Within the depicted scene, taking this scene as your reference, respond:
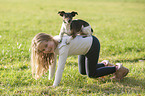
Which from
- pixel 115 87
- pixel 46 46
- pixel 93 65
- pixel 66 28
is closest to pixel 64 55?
pixel 46 46

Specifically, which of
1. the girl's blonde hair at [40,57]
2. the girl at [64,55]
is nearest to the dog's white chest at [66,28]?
the girl at [64,55]

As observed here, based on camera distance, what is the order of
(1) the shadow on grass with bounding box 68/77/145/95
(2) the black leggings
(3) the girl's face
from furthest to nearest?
(2) the black leggings → (1) the shadow on grass with bounding box 68/77/145/95 → (3) the girl's face

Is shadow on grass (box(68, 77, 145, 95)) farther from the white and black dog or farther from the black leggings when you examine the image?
the white and black dog

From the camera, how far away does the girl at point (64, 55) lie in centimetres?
443

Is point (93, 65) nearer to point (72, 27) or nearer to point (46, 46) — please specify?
point (72, 27)

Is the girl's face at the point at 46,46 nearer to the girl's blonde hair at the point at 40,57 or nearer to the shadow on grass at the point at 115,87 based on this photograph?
the girl's blonde hair at the point at 40,57

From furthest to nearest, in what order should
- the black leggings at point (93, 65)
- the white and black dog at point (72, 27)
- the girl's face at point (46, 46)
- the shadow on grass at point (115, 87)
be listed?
the black leggings at point (93, 65)
the shadow on grass at point (115, 87)
the girl's face at point (46, 46)
the white and black dog at point (72, 27)

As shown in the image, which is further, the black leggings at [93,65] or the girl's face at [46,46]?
the black leggings at [93,65]

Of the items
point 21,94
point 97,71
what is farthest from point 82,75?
point 21,94

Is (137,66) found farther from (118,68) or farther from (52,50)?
(52,50)

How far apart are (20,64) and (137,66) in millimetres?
3598

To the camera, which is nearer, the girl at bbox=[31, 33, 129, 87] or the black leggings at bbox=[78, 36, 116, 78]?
the girl at bbox=[31, 33, 129, 87]

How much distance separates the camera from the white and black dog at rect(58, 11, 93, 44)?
13.9 ft

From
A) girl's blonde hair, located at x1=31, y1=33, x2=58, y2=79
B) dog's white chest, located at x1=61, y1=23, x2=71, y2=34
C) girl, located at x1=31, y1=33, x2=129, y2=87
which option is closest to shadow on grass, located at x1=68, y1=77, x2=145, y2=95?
girl, located at x1=31, y1=33, x2=129, y2=87
